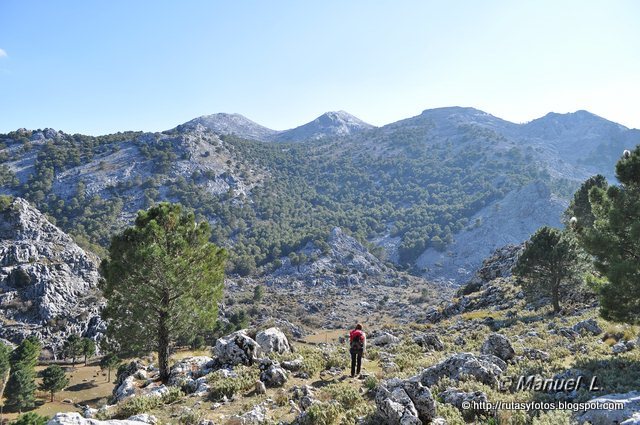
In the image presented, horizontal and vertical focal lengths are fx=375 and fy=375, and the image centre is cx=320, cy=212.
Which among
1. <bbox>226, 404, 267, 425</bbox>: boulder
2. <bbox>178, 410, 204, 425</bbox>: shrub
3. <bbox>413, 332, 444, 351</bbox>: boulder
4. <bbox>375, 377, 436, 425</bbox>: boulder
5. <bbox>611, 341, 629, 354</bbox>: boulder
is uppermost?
<bbox>375, 377, 436, 425</bbox>: boulder

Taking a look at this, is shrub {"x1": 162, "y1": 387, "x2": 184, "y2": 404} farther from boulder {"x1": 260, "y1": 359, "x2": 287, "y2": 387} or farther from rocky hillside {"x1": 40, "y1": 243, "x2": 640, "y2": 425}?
boulder {"x1": 260, "y1": 359, "x2": 287, "y2": 387}

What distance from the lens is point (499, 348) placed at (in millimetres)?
16484

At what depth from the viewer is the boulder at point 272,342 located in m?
21.3

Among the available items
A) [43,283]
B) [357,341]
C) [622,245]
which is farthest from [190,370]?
[43,283]

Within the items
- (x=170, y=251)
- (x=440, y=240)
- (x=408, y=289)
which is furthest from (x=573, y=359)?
(x=440, y=240)

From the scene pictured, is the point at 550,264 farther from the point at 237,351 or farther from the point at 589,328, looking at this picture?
the point at 237,351

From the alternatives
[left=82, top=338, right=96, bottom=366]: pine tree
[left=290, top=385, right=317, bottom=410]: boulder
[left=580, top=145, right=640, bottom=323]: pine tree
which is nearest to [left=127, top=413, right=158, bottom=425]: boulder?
[left=290, top=385, right=317, bottom=410]: boulder

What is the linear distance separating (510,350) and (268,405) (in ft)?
35.2

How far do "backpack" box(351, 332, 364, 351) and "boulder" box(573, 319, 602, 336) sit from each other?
1390 cm

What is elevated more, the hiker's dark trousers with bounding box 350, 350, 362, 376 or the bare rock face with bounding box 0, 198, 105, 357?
the hiker's dark trousers with bounding box 350, 350, 362, 376

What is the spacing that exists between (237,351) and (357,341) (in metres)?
6.77

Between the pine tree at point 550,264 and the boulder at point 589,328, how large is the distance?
1337 cm

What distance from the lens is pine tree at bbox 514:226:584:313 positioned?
35844 mm

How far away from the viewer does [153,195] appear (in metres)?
175
